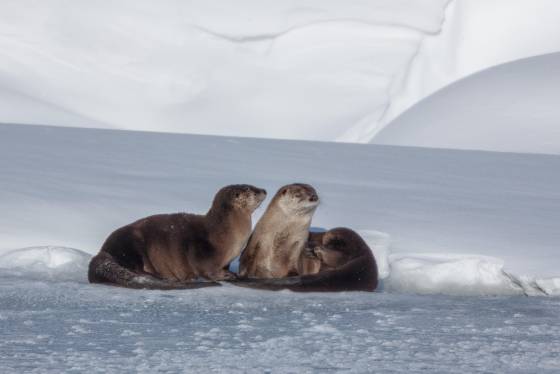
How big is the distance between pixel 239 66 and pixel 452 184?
4164mm

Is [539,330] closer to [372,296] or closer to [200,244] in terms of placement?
[372,296]

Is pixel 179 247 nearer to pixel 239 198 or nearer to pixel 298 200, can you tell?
pixel 239 198

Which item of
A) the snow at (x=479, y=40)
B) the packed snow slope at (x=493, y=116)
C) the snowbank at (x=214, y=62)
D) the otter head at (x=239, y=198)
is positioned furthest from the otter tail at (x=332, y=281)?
the snow at (x=479, y=40)

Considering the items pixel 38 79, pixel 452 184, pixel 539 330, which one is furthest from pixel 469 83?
pixel 539 330

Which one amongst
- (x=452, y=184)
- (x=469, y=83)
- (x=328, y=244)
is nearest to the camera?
(x=328, y=244)

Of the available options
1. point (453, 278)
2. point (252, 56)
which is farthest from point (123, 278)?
point (252, 56)

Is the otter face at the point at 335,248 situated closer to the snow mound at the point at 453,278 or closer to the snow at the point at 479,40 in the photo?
the snow mound at the point at 453,278

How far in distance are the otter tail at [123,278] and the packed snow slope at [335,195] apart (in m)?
0.30

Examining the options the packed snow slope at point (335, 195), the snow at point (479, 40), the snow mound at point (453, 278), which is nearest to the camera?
the snow mound at point (453, 278)

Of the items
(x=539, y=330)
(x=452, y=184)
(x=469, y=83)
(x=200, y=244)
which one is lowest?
(x=539, y=330)

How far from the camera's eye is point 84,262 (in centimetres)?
530

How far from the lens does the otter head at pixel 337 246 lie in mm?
5441

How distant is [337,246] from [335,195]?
1458 mm

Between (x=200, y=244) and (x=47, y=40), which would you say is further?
(x=47, y=40)
